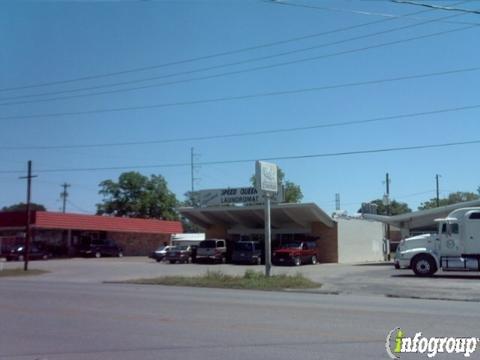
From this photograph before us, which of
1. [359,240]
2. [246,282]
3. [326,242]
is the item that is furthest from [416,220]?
[246,282]

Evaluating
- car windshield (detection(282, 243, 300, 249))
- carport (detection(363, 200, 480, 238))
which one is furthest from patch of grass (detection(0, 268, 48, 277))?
carport (detection(363, 200, 480, 238))

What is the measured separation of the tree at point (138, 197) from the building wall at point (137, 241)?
29527mm

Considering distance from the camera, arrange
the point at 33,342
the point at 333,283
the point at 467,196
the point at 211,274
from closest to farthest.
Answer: the point at 33,342
the point at 333,283
the point at 211,274
the point at 467,196

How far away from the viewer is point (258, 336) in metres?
11.2

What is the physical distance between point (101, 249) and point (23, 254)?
30.0ft

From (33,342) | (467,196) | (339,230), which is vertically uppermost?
(467,196)

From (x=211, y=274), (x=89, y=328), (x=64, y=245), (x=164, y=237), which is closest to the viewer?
(x=89, y=328)

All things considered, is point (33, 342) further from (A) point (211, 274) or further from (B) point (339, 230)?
(B) point (339, 230)

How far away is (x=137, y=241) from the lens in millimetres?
75188

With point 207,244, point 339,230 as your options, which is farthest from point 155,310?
point 339,230

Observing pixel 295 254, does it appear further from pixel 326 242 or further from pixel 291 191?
pixel 291 191

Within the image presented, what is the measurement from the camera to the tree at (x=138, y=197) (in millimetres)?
107812

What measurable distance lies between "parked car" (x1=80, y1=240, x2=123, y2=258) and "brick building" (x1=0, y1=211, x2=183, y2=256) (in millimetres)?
1415

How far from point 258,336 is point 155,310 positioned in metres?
5.01
